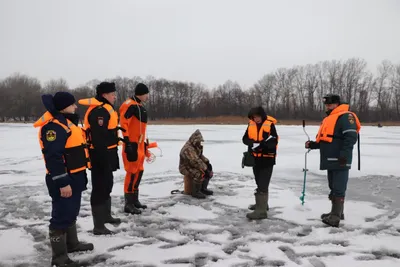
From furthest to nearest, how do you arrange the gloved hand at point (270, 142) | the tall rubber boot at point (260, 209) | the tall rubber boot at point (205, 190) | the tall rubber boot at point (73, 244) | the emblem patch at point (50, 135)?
the tall rubber boot at point (205, 190)
the tall rubber boot at point (260, 209)
the gloved hand at point (270, 142)
the tall rubber boot at point (73, 244)
the emblem patch at point (50, 135)

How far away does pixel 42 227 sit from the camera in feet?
15.3

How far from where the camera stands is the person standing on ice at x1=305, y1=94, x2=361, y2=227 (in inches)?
185

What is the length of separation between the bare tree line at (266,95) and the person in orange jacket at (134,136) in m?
60.8

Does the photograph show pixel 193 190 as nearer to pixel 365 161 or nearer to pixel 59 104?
pixel 59 104

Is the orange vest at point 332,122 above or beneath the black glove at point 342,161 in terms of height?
above

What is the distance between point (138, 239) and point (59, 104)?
2008 mm

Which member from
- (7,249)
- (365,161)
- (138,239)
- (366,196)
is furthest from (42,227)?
(365,161)

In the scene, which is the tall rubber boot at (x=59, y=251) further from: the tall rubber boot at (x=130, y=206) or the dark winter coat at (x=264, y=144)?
the dark winter coat at (x=264, y=144)

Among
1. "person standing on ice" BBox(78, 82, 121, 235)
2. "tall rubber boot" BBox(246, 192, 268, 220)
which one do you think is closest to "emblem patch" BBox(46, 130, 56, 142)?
"person standing on ice" BBox(78, 82, 121, 235)

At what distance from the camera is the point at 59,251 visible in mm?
A: 3516

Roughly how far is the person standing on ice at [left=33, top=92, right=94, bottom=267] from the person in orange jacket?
1395 mm

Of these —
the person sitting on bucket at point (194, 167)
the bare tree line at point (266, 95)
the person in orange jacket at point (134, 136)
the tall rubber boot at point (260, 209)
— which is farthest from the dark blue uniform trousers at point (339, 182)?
the bare tree line at point (266, 95)

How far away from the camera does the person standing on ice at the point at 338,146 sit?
15.4 feet

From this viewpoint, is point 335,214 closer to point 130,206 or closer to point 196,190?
point 196,190
